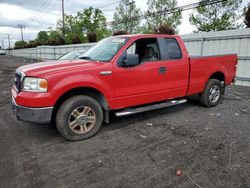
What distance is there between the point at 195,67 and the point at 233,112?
160 cm

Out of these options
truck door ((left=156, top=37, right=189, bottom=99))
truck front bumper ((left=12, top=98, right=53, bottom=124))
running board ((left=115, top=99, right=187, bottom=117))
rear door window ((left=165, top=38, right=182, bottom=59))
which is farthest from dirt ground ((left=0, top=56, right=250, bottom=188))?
rear door window ((left=165, top=38, right=182, bottom=59))

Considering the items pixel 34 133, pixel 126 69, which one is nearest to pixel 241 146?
pixel 126 69

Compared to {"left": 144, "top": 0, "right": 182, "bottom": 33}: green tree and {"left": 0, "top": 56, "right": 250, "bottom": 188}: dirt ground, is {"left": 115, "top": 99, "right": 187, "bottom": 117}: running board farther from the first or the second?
{"left": 144, "top": 0, "right": 182, "bottom": 33}: green tree

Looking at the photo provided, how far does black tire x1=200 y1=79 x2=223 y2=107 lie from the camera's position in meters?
6.10

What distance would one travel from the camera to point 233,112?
5840mm

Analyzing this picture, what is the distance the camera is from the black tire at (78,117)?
158 inches

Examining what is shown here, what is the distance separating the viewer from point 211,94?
20.5 ft

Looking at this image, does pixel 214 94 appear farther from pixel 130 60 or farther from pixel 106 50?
pixel 106 50

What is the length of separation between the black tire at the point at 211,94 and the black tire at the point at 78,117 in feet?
10.4

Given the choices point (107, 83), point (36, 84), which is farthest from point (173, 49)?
point (36, 84)

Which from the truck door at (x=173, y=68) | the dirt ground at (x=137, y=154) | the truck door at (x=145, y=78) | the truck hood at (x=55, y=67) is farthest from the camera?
the truck door at (x=173, y=68)

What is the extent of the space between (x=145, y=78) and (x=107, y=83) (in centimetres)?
89

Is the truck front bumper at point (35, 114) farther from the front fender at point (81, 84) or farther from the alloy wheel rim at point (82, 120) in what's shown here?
the alloy wheel rim at point (82, 120)


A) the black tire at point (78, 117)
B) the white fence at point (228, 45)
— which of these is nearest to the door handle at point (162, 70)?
the black tire at point (78, 117)
